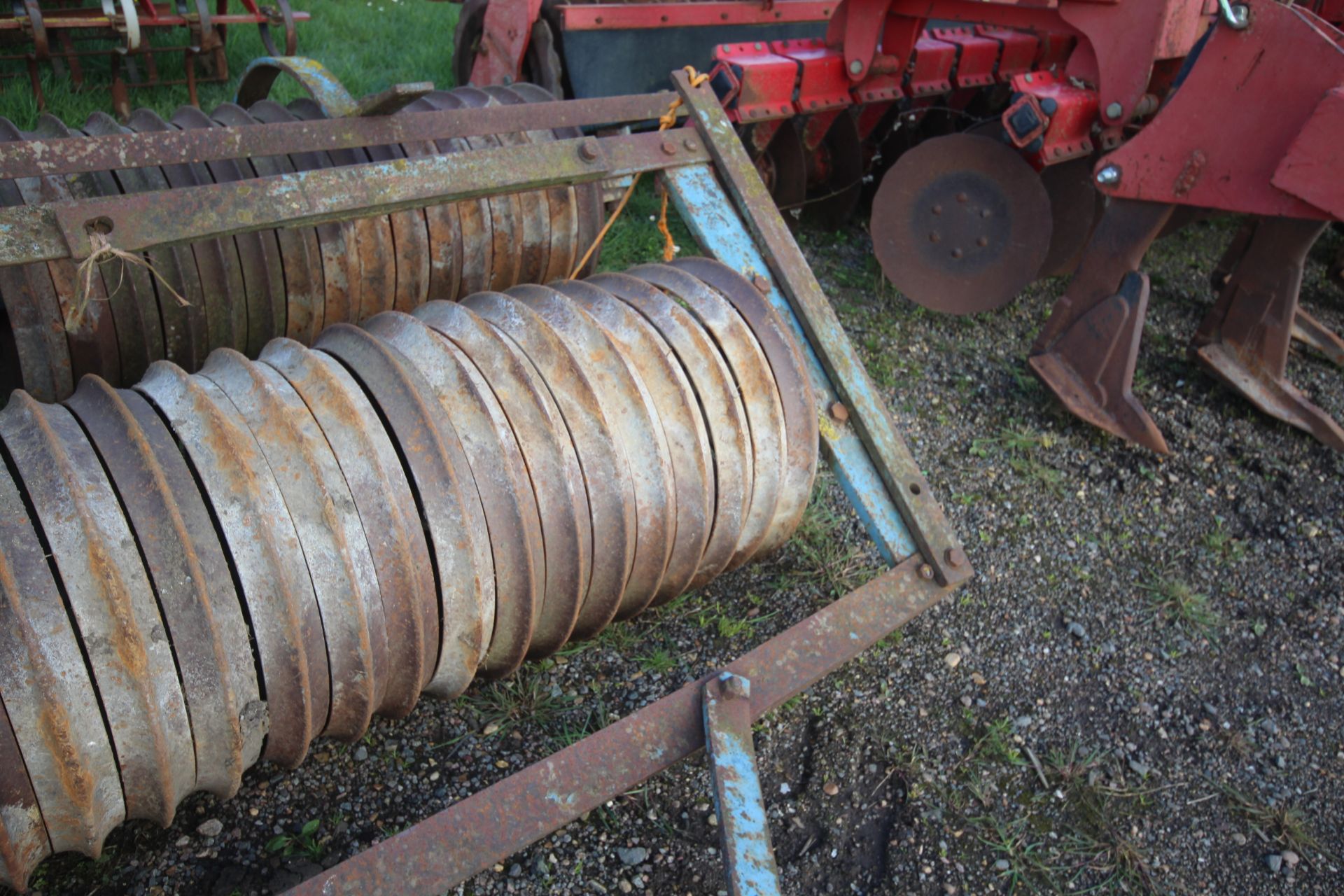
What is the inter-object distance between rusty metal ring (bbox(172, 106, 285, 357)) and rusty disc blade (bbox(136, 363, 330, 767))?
1.15 m

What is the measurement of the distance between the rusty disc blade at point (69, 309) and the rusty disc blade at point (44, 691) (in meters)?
1.11

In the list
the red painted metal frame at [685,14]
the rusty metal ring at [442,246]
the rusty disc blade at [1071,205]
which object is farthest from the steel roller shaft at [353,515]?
the red painted metal frame at [685,14]

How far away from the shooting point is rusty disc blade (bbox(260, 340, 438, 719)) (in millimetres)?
1589

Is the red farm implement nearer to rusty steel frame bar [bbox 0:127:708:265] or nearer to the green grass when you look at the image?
rusty steel frame bar [bbox 0:127:708:265]

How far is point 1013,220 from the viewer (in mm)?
3336

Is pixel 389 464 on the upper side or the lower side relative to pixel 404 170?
lower

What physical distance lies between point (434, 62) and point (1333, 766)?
18.2 ft

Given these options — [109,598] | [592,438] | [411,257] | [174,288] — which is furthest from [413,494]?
[411,257]

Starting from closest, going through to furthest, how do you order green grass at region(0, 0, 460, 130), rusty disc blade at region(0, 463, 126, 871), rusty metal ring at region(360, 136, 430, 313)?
1. rusty disc blade at region(0, 463, 126, 871)
2. rusty metal ring at region(360, 136, 430, 313)
3. green grass at region(0, 0, 460, 130)

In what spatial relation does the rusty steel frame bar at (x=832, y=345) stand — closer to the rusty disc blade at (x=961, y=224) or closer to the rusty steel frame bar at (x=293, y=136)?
the rusty steel frame bar at (x=293, y=136)

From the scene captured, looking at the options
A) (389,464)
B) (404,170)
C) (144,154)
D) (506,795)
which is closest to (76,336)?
(144,154)

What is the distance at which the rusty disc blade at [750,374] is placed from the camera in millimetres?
2023

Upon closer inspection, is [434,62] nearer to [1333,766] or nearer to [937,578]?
[937,578]

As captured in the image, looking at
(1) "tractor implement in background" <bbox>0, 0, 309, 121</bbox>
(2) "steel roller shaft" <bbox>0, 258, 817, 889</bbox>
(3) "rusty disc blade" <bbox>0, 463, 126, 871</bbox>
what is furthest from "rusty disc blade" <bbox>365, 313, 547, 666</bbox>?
(1) "tractor implement in background" <bbox>0, 0, 309, 121</bbox>
